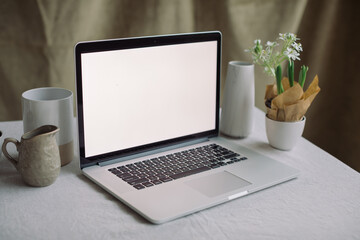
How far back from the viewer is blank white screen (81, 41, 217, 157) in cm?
93

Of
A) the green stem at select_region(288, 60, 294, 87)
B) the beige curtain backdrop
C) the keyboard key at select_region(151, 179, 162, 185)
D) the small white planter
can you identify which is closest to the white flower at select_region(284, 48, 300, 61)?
the green stem at select_region(288, 60, 294, 87)

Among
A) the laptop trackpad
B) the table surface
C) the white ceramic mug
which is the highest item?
the white ceramic mug

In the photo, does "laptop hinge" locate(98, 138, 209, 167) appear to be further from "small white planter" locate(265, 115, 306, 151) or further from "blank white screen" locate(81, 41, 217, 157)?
"small white planter" locate(265, 115, 306, 151)

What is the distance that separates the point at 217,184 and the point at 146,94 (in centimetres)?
27

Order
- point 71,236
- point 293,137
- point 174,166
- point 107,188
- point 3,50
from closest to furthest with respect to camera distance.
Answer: point 71,236 → point 107,188 → point 174,166 → point 293,137 → point 3,50

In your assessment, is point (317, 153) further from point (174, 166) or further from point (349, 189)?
point (174, 166)

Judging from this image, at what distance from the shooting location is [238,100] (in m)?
1.16

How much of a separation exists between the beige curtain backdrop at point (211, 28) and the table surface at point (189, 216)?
792 mm

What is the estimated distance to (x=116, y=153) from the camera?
0.98 m

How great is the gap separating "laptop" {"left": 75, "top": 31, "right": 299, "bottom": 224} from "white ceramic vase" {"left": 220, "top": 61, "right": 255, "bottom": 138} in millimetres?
45

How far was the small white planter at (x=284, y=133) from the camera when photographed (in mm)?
1080

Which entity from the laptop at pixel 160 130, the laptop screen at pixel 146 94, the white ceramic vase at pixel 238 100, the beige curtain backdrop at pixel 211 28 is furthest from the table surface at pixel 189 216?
the beige curtain backdrop at pixel 211 28

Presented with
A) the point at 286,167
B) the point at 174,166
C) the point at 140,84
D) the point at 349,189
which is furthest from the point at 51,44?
the point at 349,189

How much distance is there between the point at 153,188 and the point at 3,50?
1.06 meters
